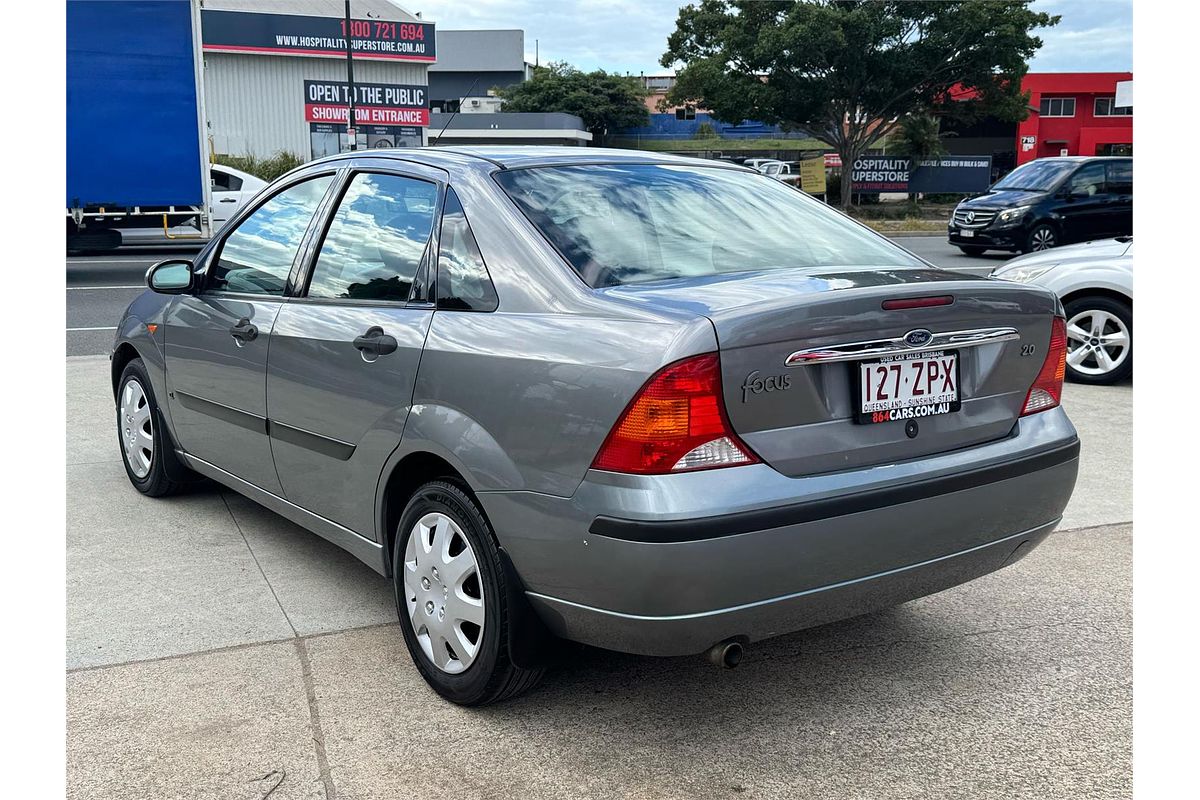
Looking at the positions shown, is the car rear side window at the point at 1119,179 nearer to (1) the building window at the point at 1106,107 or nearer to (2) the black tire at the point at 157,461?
(2) the black tire at the point at 157,461

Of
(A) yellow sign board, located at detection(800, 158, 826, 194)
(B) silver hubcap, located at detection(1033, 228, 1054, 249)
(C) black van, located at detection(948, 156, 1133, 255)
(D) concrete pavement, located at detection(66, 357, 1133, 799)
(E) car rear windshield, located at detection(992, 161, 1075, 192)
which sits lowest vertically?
(D) concrete pavement, located at detection(66, 357, 1133, 799)

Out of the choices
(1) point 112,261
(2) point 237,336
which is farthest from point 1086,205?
(2) point 237,336

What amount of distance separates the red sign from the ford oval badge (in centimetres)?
3466

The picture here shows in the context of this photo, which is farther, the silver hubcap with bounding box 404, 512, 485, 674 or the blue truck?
the blue truck

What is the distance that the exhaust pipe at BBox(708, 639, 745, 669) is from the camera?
2.72 m

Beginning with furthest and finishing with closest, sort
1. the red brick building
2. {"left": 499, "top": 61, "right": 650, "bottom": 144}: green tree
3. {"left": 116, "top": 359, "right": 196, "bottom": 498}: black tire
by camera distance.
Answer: {"left": 499, "top": 61, "right": 650, "bottom": 144}: green tree → the red brick building → {"left": 116, "top": 359, "right": 196, "bottom": 498}: black tire

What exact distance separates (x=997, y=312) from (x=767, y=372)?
2.74ft

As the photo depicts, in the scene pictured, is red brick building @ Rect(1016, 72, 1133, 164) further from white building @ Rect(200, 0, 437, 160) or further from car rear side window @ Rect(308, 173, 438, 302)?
car rear side window @ Rect(308, 173, 438, 302)

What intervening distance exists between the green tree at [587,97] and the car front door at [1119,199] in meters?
54.7

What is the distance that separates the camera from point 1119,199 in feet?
58.3

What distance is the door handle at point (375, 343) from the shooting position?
3291 mm

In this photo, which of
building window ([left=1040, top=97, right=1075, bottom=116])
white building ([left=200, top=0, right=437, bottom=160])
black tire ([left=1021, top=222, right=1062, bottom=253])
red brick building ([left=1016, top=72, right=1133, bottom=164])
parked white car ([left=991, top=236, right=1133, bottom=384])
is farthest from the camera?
building window ([left=1040, top=97, right=1075, bottom=116])

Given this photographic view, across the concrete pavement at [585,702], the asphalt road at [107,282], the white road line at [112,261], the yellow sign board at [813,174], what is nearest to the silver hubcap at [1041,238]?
the asphalt road at [107,282]

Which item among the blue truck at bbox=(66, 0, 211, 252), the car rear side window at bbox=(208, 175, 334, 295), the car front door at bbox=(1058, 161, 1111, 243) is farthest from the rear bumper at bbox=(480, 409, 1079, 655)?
the car front door at bbox=(1058, 161, 1111, 243)
